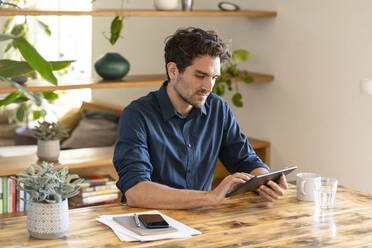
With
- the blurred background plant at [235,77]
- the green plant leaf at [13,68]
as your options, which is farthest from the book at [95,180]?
the green plant leaf at [13,68]

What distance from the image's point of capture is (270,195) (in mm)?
2158

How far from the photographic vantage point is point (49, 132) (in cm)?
368

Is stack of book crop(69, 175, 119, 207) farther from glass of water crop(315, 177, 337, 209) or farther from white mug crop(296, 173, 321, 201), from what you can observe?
glass of water crop(315, 177, 337, 209)

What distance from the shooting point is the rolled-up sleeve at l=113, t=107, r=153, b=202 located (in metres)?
2.19

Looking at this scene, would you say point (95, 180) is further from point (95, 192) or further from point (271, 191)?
point (271, 191)

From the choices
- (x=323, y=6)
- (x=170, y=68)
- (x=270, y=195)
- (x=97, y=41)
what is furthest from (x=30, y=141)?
(x=270, y=195)

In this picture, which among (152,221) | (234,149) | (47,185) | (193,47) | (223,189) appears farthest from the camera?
(234,149)

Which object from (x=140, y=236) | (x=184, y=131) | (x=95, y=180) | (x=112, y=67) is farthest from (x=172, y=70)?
(x=95, y=180)

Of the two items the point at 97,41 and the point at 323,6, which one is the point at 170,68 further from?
the point at 97,41

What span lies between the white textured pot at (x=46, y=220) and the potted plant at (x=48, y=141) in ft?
6.53

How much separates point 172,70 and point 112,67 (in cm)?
138

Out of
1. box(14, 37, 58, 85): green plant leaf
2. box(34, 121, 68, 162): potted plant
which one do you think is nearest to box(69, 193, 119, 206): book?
box(34, 121, 68, 162): potted plant

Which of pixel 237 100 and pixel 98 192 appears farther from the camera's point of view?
pixel 237 100

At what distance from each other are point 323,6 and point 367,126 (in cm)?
79
